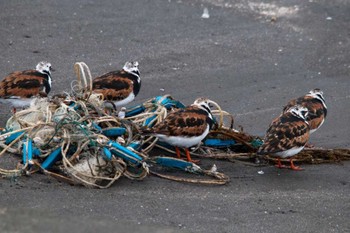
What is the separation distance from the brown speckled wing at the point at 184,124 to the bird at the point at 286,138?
525mm

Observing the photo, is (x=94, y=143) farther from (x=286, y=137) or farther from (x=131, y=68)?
(x=131, y=68)

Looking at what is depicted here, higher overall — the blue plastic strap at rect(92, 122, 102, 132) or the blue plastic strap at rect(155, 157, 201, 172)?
the blue plastic strap at rect(92, 122, 102, 132)

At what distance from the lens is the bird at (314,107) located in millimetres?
7508

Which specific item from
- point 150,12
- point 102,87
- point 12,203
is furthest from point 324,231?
point 150,12

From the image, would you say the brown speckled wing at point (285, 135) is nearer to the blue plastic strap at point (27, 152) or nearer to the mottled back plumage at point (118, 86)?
the mottled back plumage at point (118, 86)

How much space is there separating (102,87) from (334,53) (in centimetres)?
370

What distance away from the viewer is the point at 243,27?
1073 cm

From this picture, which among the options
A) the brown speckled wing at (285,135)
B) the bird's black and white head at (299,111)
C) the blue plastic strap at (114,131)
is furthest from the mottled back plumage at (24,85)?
the bird's black and white head at (299,111)

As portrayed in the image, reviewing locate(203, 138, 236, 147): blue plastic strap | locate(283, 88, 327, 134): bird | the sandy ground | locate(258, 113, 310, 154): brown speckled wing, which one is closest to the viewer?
the sandy ground

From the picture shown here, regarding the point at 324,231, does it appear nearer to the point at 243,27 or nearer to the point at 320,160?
the point at 320,160

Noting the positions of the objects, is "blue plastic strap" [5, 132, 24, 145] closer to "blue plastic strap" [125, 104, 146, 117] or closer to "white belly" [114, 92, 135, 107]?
"blue plastic strap" [125, 104, 146, 117]

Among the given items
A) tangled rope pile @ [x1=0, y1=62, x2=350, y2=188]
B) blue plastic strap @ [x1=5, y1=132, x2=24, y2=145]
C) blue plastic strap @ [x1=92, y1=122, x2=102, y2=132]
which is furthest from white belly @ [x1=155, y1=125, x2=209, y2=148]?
blue plastic strap @ [x1=5, y1=132, x2=24, y2=145]

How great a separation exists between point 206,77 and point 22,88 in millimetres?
2555

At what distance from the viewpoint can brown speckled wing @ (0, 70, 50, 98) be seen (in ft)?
24.3
